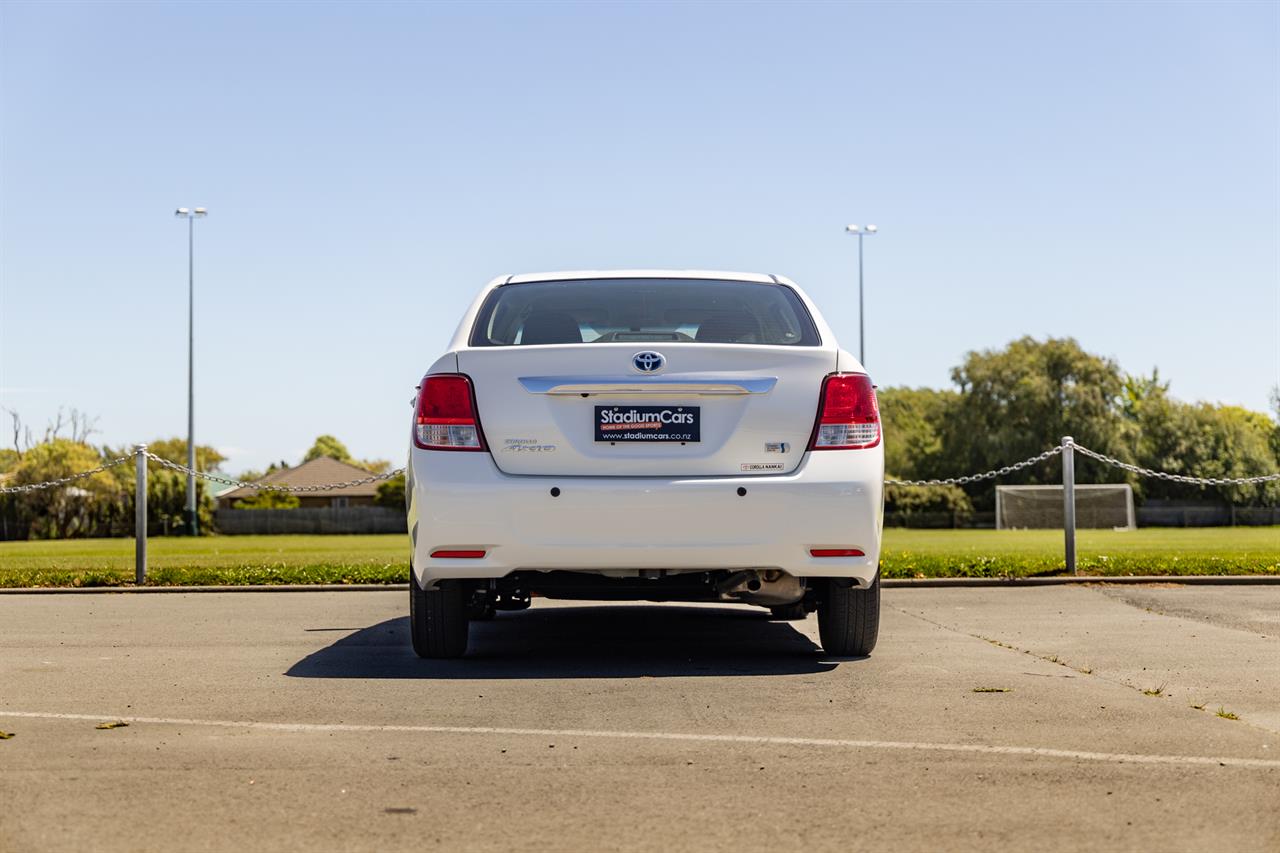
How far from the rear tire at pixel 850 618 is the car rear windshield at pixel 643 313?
4.11ft

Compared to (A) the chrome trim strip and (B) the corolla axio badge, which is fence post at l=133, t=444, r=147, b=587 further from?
(B) the corolla axio badge

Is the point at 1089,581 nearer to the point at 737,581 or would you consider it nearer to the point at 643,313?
the point at 643,313

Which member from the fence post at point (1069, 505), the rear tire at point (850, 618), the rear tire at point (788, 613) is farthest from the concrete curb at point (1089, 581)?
the rear tire at point (850, 618)

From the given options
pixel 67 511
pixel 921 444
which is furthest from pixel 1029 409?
pixel 67 511

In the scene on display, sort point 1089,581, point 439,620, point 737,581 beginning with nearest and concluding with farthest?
point 737,581, point 439,620, point 1089,581

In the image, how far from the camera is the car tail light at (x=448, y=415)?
6.38 metres

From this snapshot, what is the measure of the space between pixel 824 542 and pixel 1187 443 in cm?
7446

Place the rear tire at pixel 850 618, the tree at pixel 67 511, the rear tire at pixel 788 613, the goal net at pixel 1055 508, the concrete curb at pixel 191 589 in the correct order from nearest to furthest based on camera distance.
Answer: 1. the rear tire at pixel 850 618
2. the rear tire at pixel 788 613
3. the concrete curb at pixel 191 589
4. the tree at pixel 67 511
5. the goal net at pixel 1055 508

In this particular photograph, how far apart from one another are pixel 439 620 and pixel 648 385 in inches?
62.1

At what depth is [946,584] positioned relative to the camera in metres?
12.3

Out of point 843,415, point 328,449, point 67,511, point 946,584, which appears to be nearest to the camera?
point 843,415

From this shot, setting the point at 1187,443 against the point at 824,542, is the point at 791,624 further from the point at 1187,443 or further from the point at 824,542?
the point at 1187,443

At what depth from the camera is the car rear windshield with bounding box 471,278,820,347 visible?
22.4ft

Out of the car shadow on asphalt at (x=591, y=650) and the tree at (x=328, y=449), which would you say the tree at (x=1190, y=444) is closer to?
the car shadow on asphalt at (x=591, y=650)
